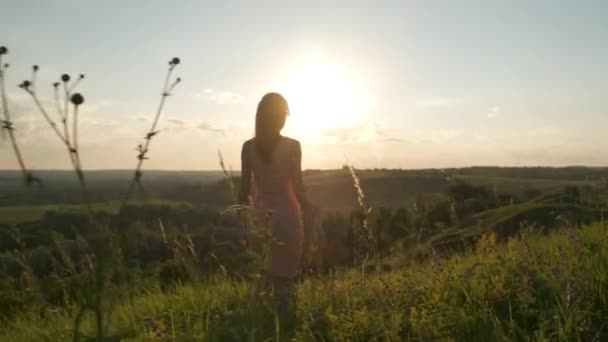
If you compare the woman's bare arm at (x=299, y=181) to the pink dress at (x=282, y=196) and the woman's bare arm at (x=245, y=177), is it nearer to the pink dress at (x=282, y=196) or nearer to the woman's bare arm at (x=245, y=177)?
the pink dress at (x=282, y=196)

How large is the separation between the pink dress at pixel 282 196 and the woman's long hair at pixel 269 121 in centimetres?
6

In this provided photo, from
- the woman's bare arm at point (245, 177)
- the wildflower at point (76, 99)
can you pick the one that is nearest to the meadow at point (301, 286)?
the wildflower at point (76, 99)

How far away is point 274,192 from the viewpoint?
Answer: 17.9 ft

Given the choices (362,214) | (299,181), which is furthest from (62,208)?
(362,214)

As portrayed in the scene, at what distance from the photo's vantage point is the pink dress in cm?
→ 536

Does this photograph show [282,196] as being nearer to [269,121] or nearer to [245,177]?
[245,177]

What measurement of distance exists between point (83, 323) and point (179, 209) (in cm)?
5873

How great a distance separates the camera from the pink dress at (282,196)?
5.36 meters

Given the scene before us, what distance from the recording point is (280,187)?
5430 millimetres

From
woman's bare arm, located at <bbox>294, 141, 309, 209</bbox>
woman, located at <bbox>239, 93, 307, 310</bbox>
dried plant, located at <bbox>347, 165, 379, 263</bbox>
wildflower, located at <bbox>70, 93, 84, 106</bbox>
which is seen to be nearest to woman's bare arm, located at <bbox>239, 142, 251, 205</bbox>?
woman, located at <bbox>239, 93, 307, 310</bbox>

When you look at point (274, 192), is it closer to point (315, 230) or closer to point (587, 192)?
point (315, 230)

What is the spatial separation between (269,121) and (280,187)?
64 cm

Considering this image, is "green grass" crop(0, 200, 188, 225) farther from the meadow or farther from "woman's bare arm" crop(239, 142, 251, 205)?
"woman's bare arm" crop(239, 142, 251, 205)

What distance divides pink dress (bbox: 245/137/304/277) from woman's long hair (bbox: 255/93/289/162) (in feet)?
0.21
